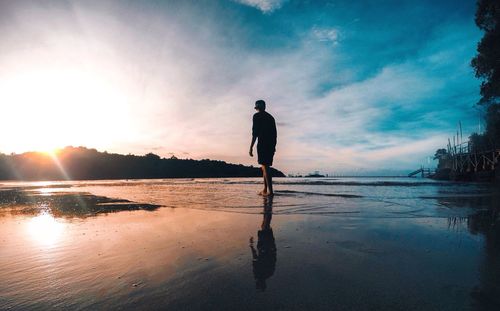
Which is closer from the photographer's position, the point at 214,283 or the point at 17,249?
the point at 214,283

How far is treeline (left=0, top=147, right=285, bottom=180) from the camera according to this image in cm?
4166

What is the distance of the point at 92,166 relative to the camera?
4547 centimetres

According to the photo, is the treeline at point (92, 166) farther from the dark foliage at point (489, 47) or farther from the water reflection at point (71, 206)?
the dark foliage at point (489, 47)

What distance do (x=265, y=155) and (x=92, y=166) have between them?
46.6 meters

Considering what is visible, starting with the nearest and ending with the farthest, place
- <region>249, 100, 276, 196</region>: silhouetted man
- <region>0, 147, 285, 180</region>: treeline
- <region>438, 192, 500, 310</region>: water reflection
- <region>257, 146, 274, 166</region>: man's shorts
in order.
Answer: <region>438, 192, 500, 310</region>: water reflection
<region>257, 146, 274, 166</region>: man's shorts
<region>249, 100, 276, 196</region>: silhouetted man
<region>0, 147, 285, 180</region>: treeline

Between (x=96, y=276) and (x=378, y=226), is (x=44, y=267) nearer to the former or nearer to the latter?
(x=96, y=276)

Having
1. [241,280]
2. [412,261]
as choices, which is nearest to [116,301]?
[241,280]

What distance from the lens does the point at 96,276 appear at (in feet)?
4.91

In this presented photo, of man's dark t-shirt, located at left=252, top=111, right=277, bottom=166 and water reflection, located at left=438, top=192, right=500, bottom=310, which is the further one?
man's dark t-shirt, located at left=252, top=111, right=277, bottom=166

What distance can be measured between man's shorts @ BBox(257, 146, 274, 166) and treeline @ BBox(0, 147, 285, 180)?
1750 inches

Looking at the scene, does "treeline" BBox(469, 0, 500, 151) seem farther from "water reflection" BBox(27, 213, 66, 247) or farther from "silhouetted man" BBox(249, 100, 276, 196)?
"water reflection" BBox(27, 213, 66, 247)

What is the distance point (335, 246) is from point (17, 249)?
2.55 m

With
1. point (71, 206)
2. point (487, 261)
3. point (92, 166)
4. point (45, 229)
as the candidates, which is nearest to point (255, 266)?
point (487, 261)

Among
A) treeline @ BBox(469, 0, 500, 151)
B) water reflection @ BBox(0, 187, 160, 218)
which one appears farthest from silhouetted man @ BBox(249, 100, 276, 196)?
treeline @ BBox(469, 0, 500, 151)
